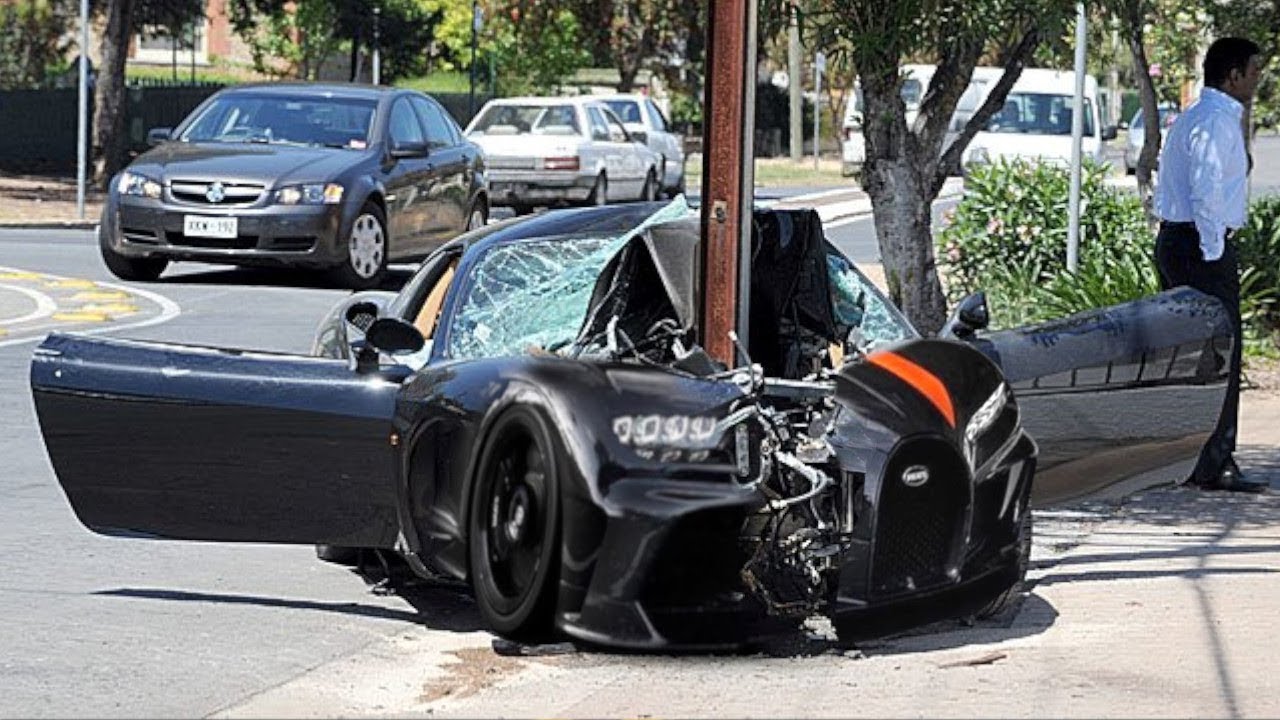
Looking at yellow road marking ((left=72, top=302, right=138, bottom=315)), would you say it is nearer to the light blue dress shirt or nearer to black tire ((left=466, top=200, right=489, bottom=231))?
black tire ((left=466, top=200, right=489, bottom=231))

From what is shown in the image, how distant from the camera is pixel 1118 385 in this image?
8.82m

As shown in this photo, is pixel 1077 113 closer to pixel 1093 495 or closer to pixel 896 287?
pixel 896 287

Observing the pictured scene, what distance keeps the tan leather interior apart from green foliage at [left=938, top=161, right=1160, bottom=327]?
7.96 metres

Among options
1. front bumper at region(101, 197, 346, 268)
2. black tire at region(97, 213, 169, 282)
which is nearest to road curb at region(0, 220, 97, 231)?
black tire at region(97, 213, 169, 282)

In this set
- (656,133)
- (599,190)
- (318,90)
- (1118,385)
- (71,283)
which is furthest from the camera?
(656,133)

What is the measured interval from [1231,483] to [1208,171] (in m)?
1.40

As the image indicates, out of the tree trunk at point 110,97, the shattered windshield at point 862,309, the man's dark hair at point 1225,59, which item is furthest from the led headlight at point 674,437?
the tree trunk at point 110,97

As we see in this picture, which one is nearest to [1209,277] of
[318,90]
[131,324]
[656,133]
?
[131,324]

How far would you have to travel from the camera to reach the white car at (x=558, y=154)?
1288 inches

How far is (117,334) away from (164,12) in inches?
1082

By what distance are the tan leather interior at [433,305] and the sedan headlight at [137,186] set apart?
409 inches

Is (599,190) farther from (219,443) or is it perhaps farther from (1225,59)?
(219,443)

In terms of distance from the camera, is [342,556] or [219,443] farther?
[342,556]

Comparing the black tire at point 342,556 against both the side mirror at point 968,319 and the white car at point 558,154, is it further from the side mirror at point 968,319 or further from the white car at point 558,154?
the white car at point 558,154
